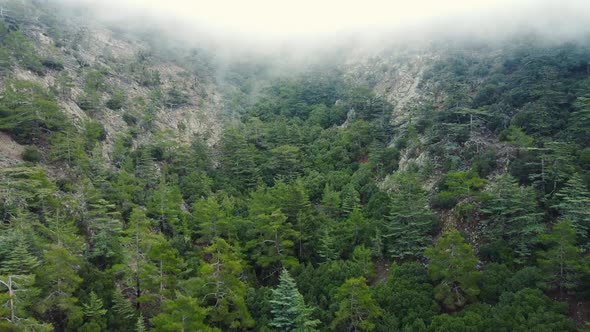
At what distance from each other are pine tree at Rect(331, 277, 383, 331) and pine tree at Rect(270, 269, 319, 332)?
196 cm


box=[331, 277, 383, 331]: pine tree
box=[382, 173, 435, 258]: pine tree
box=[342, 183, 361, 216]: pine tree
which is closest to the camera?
box=[331, 277, 383, 331]: pine tree

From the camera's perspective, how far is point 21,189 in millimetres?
32594

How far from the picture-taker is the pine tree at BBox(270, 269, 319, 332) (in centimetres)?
2761

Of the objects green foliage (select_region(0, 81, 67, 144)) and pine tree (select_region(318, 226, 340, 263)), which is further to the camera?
green foliage (select_region(0, 81, 67, 144))

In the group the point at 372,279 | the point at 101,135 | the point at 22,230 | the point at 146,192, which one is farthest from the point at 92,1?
the point at 372,279

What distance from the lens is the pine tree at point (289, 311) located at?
90.6 feet

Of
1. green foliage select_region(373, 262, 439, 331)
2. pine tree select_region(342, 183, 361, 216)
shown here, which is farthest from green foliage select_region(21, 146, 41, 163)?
green foliage select_region(373, 262, 439, 331)

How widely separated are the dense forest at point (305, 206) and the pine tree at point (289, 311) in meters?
0.15

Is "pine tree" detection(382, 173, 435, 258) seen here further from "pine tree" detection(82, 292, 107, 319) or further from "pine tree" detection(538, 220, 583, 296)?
"pine tree" detection(82, 292, 107, 319)

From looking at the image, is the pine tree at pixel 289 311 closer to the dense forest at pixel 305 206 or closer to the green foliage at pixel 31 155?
the dense forest at pixel 305 206

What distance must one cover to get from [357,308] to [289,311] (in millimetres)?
4554

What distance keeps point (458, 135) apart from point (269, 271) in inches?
970

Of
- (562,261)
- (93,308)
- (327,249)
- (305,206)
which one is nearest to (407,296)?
(327,249)

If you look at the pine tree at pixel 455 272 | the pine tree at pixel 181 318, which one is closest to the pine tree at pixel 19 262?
the pine tree at pixel 181 318
